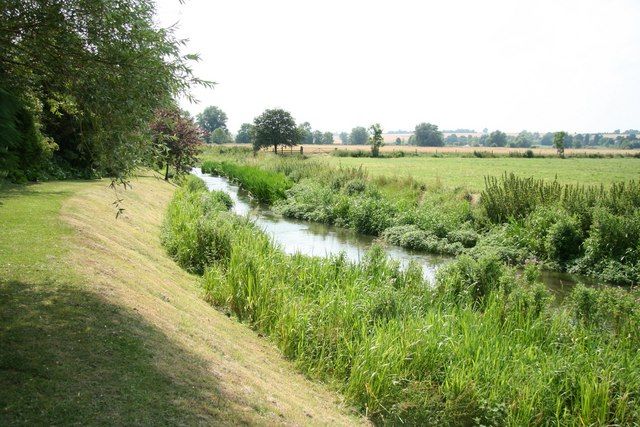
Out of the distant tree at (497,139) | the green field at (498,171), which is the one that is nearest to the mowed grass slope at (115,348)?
the green field at (498,171)

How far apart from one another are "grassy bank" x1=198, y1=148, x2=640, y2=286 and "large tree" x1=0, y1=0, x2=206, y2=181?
1131cm

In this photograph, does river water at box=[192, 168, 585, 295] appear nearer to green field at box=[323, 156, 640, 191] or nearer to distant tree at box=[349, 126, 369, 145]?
green field at box=[323, 156, 640, 191]

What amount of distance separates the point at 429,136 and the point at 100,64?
6106 inches

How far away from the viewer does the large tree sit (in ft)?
21.0

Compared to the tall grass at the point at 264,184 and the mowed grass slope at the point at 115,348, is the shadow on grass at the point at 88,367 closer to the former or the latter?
the mowed grass slope at the point at 115,348

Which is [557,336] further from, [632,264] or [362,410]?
[632,264]

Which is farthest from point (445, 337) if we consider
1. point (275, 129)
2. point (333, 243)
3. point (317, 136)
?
point (317, 136)

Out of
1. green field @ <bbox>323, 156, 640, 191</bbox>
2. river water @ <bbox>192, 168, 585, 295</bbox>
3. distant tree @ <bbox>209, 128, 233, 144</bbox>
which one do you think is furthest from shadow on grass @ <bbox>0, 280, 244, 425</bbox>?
distant tree @ <bbox>209, 128, 233, 144</bbox>

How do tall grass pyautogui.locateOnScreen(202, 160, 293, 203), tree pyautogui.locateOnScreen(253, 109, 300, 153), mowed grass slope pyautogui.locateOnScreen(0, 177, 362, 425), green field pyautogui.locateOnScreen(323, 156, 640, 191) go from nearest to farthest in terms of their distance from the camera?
mowed grass slope pyautogui.locateOnScreen(0, 177, 362, 425) < tall grass pyautogui.locateOnScreen(202, 160, 293, 203) < green field pyautogui.locateOnScreen(323, 156, 640, 191) < tree pyautogui.locateOnScreen(253, 109, 300, 153)

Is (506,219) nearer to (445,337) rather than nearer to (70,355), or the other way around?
(445,337)

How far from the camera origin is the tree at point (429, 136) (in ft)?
509

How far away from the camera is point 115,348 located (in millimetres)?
5867

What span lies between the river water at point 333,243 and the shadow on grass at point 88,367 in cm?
857

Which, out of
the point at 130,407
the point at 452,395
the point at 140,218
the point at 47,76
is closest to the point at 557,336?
the point at 452,395
